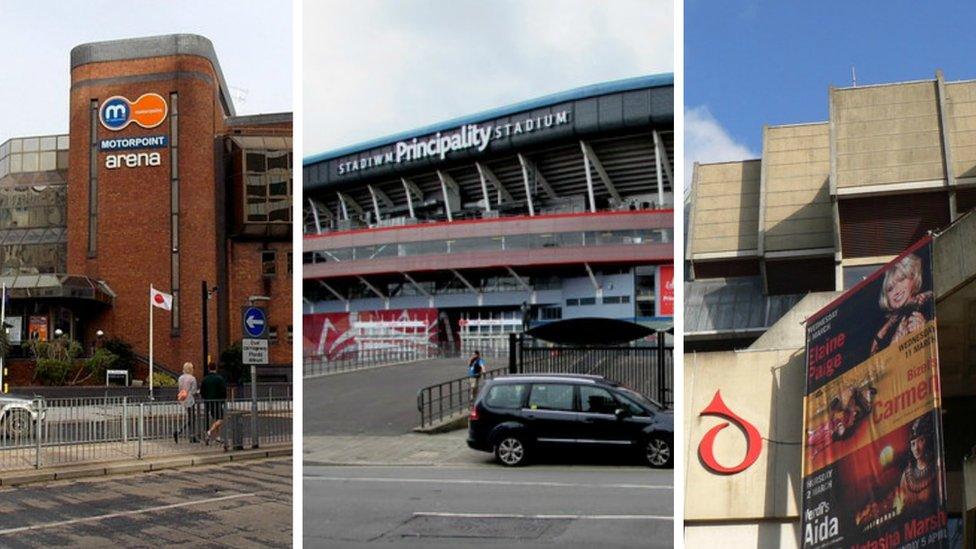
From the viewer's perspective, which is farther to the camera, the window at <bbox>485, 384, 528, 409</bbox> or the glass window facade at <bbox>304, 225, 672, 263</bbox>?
the window at <bbox>485, 384, 528, 409</bbox>

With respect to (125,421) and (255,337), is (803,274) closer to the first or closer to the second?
(255,337)

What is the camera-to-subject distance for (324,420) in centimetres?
389

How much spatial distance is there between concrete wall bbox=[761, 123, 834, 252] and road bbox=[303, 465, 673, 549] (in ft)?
34.5

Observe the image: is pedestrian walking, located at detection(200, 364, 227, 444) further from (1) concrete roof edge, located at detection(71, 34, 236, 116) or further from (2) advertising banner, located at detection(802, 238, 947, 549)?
(1) concrete roof edge, located at detection(71, 34, 236, 116)

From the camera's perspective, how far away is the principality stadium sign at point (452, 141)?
3857 millimetres

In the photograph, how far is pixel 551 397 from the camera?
4.26 m

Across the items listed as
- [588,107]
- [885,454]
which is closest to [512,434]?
[588,107]

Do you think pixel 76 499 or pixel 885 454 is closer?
pixel 885 454

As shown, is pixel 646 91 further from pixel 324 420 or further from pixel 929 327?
pixel 929 327

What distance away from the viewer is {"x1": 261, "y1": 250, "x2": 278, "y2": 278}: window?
31.0 meters

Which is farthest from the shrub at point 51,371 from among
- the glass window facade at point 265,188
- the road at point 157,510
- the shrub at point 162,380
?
the road at point 157,510

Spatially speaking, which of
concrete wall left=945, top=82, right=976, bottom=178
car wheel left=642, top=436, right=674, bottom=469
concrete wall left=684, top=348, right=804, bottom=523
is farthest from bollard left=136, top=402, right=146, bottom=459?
concrete wall left=945, top=82, right=976, bottom=178

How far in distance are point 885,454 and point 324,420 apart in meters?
5.67

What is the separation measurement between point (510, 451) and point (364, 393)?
0.76 meters
